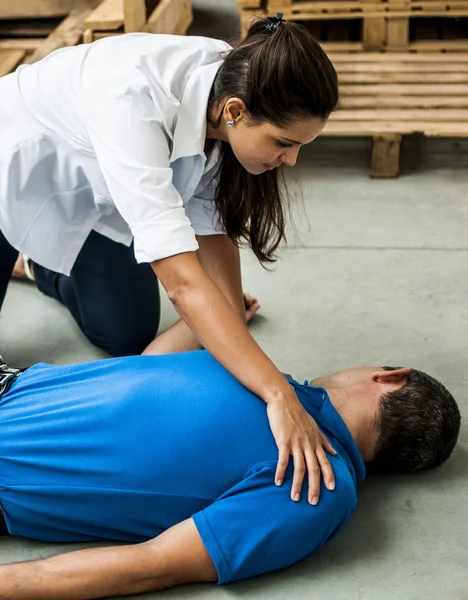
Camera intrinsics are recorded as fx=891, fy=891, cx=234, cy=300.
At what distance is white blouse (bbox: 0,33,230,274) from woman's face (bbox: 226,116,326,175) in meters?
0.12

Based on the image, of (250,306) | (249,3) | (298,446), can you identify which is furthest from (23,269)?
(249,3)

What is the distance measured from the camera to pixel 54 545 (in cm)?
215

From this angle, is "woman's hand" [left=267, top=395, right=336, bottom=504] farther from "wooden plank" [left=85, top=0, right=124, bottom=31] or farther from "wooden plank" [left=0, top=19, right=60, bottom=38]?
"wooden plank" [left=0, top=19, right=60, bottom=38]

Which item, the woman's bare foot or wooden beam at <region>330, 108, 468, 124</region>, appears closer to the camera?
the woman's bare foot

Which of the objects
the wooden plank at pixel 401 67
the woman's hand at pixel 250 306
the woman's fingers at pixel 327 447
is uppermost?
the wooden plank at pixel 401 67

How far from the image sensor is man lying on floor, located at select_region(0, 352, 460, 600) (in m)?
1.86

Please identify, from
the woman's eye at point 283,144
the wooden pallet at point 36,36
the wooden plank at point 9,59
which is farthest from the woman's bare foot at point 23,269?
the woman's eye at point 283,144

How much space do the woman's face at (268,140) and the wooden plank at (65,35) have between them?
2.22 metres

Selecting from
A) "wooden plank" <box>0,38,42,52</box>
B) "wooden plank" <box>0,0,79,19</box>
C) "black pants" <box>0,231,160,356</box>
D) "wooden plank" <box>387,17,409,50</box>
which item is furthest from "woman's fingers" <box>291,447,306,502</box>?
"wooden plank" <box>0,0,79,19</box>

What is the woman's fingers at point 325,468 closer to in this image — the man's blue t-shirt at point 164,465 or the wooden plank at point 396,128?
the man's blue t-shirt at point 164,465

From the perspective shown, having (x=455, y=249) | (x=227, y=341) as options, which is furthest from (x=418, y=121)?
(x=227, y=341)

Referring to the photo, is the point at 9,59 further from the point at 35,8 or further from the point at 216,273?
the point at 216,273

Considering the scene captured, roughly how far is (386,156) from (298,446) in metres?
2.52

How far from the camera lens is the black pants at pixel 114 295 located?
2879 millimetres
